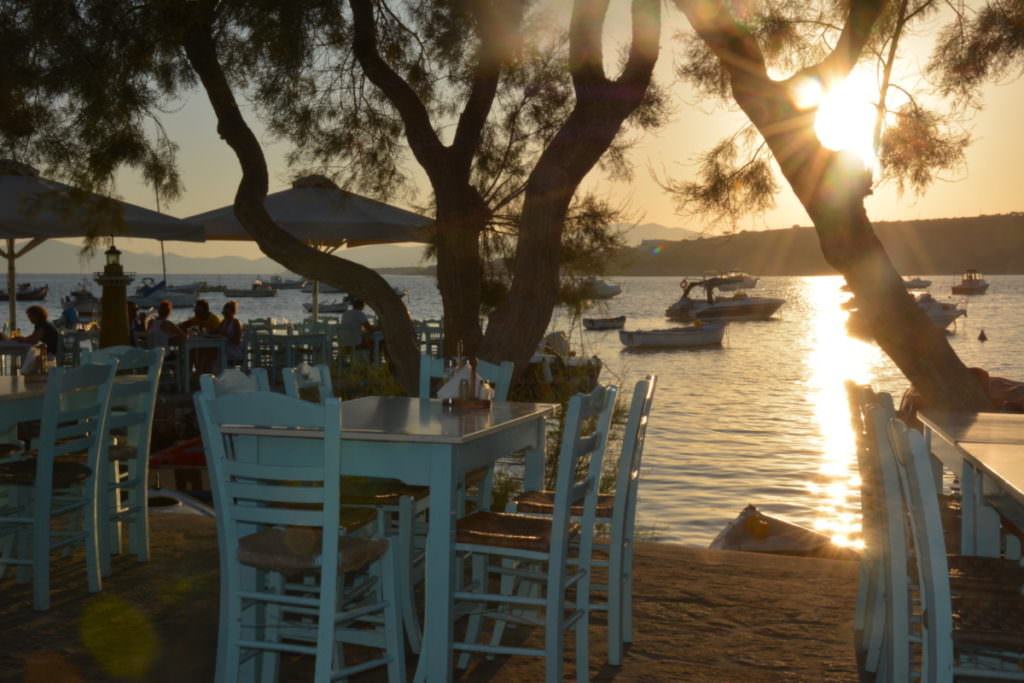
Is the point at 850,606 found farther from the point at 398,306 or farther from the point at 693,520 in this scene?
the point at 693,520

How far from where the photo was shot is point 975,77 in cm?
790

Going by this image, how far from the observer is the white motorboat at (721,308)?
5450 centimetres

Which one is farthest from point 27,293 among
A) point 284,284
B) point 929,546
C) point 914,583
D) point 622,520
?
point 929,546

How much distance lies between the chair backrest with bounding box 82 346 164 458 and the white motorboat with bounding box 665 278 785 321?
4892 centimetres

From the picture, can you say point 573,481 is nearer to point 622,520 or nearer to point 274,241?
point 622,520

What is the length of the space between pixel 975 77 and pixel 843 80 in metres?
1.15

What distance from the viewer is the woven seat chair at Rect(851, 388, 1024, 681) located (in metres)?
2.40

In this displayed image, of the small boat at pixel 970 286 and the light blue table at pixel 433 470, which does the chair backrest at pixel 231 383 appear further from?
the small boat at pixel 970 286

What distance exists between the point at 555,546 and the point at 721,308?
52632mm

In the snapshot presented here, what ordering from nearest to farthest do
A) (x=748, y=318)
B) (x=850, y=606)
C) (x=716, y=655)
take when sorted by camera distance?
(x=716, y=655), (x=850, y=606), (x=748, y=318)

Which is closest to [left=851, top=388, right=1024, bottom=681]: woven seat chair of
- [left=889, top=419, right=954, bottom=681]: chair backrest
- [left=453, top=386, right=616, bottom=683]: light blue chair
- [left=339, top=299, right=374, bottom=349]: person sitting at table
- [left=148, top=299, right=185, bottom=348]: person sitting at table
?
[left=889, top=419, right=954, bottom=681]: chair backrest

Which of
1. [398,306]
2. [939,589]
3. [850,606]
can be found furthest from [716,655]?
[398,306]

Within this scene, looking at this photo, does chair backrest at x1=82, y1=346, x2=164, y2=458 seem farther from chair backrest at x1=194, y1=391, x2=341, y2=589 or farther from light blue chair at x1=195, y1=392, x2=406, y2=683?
chair backrest at x1=194, y1=391, x2=341, y2=589

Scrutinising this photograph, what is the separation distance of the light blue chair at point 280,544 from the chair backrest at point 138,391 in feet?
5.00
